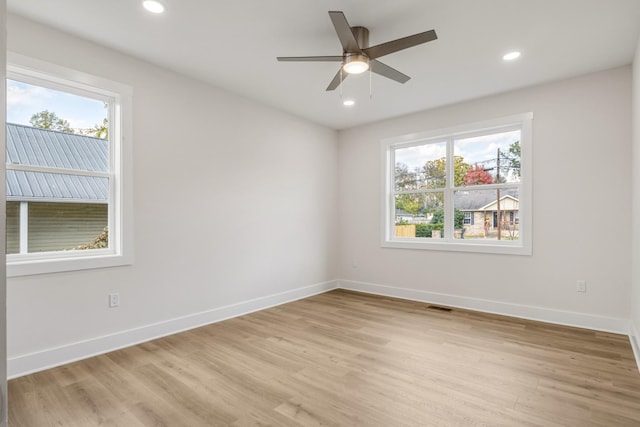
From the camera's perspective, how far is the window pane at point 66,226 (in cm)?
266

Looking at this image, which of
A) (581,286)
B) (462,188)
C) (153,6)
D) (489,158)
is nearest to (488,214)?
(462,188)

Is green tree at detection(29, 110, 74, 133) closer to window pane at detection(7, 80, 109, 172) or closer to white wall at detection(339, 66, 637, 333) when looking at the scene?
window pane at detection(7, 80, 109, 172)

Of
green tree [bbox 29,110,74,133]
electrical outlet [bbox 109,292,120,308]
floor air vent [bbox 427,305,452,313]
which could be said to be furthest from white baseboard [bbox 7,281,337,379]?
floor air vent [bbox 427,305,452,313]

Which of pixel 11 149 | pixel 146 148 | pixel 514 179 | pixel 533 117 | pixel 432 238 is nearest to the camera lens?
pixel 11 149

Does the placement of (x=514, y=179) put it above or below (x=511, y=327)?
above

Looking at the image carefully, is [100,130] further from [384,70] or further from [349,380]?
[349,380]

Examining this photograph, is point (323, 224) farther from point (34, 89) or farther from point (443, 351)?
point (34, 89)

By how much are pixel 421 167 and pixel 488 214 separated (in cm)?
116

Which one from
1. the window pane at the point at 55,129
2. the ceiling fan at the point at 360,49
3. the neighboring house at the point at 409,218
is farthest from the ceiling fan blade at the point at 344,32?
the neighboring house at the point at 409,218

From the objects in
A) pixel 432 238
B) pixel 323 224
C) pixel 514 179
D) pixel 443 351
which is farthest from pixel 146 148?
pixel 514 179

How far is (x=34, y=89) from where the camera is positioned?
2.67 meters

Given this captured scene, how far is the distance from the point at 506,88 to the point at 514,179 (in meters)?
1.09

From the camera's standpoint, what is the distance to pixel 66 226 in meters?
2.82

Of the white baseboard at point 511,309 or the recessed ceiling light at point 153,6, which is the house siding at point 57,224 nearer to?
the recessed ceiling light at point 153,6
